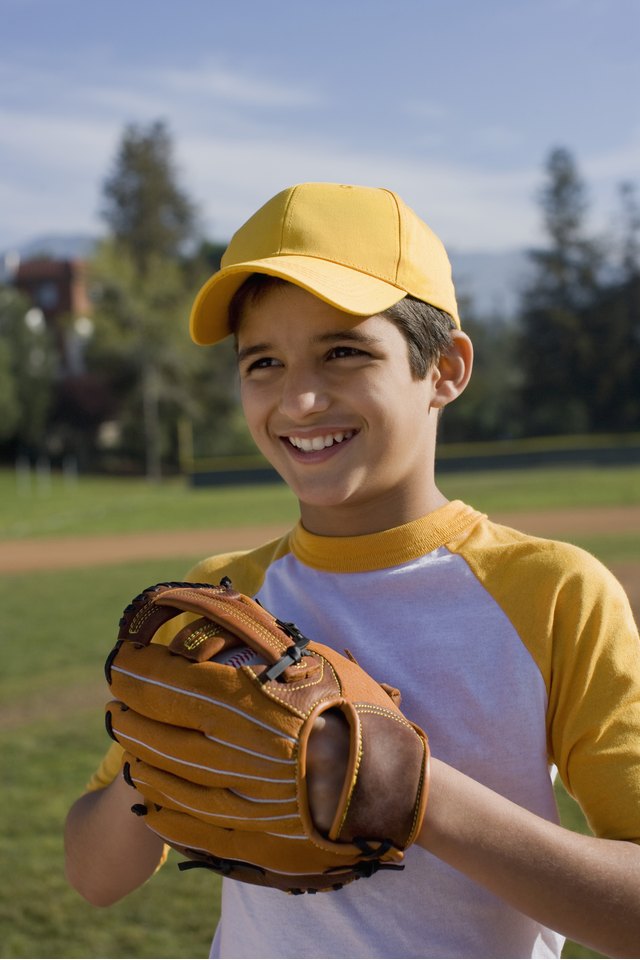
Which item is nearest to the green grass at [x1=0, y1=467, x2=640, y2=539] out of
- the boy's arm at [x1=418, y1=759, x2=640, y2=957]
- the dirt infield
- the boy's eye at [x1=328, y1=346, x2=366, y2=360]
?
the dirt infield

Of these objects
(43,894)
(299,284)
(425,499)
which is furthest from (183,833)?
(43,894)

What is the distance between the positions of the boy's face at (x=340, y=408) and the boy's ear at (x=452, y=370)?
0.03 m

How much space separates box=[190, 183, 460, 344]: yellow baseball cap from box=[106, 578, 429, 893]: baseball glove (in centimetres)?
43

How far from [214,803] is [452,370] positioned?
0.71 m

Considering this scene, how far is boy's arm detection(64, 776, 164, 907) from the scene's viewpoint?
1.48 metres

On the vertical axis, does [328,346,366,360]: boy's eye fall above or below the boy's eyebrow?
below

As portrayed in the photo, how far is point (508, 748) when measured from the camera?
128cm

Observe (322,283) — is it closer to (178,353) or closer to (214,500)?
(214,500)

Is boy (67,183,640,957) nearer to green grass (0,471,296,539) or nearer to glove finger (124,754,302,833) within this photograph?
glove finger (124,754,302,833)

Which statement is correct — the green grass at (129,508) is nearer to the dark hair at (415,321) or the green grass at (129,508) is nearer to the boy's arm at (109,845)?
the boy's arm at (109,845)

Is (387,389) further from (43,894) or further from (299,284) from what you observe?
(43,894)

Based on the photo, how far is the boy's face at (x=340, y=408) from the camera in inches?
53.2

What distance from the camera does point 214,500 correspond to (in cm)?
2220

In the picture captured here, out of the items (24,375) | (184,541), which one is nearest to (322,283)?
(184,541)
